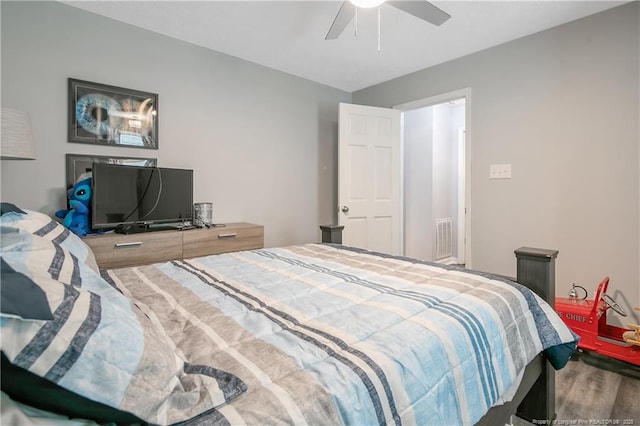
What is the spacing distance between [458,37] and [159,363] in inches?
130

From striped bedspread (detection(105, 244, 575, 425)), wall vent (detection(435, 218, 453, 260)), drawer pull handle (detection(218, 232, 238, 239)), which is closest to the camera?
striped bedspread (detection(105, 244, 575, 425))

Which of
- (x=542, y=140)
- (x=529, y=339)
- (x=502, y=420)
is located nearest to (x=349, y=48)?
(x=542, y=140)

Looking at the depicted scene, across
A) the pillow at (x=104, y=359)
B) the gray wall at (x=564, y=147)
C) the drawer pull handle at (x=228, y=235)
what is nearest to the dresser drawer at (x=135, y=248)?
the drawer pull handle at (x=228, y=235)

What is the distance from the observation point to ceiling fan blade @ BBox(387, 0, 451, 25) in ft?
6.18

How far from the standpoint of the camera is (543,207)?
2750mm

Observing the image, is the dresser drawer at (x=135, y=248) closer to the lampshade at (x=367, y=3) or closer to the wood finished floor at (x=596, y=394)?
the lampshade at (x=367, y=3)

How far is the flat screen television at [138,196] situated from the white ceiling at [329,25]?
123 cm

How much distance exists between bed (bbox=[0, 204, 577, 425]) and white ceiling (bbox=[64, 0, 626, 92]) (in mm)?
2012

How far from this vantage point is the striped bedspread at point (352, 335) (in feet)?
2.20

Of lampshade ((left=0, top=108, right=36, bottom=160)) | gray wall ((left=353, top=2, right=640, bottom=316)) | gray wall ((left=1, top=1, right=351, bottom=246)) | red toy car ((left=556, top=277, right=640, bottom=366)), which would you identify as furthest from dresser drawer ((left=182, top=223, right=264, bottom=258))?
red toy car ((left=556, top=277, right=640, bottom=366))

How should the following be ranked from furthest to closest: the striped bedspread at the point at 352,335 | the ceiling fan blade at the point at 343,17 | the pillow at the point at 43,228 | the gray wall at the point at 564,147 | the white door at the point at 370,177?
the white door at the point at 370,177
the gray wall at the point at 564,147
the ceiling fan blade at the point at 343,17
the pillow at the point at 43,228
the striped bedspread at the point at 352,335

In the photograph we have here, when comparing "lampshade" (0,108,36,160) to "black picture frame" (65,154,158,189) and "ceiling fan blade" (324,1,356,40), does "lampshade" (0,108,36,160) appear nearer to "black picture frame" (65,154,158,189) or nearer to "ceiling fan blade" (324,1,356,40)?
"black picture frame" (65,154,158,189)

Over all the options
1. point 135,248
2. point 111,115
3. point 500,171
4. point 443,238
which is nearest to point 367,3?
point 500,171

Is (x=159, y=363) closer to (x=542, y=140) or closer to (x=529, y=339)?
(x=529, y=339)
